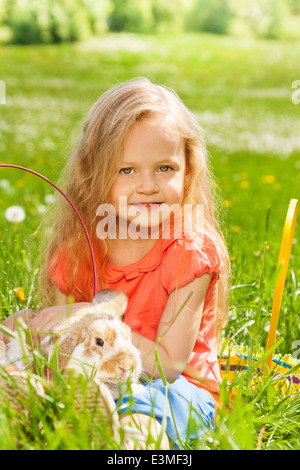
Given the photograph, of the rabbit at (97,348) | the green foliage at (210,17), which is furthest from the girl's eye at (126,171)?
the green foliage at (210,17)

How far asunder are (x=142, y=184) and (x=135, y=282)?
260 mm

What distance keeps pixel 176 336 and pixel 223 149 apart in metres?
4.85

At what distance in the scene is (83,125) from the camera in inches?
68.1

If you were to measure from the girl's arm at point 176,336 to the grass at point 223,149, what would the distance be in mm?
146

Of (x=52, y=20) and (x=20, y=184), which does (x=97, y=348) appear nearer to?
(x=20, y=184)

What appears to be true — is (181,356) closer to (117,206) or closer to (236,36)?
(117,206)

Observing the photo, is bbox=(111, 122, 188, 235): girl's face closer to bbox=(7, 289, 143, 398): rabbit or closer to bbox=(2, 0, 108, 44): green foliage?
bbox=(7, 289, 143, 398): rabbit

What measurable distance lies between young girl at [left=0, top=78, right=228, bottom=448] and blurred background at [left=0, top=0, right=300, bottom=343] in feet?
0.89

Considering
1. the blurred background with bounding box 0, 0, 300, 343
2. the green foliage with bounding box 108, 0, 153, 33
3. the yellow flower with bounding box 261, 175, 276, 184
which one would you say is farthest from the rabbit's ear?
the green foliage with bounding box 108, 0, 153, 33

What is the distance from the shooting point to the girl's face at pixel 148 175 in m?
1.51

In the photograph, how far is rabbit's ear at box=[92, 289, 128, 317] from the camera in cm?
127

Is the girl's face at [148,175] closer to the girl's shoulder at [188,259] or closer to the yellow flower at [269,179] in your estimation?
the girl's shoulder at [188,259]

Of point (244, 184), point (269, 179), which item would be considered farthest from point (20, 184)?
point (269, 179)

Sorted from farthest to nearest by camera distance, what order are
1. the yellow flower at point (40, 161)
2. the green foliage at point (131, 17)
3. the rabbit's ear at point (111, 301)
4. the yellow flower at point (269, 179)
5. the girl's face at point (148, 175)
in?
the green foliage at point (131, 17), the yellow flower at point (40, 161), the yellow flower at point (269, 179), the girl's face at point (148, 175), the rabbit's ear at point (111, 301)
